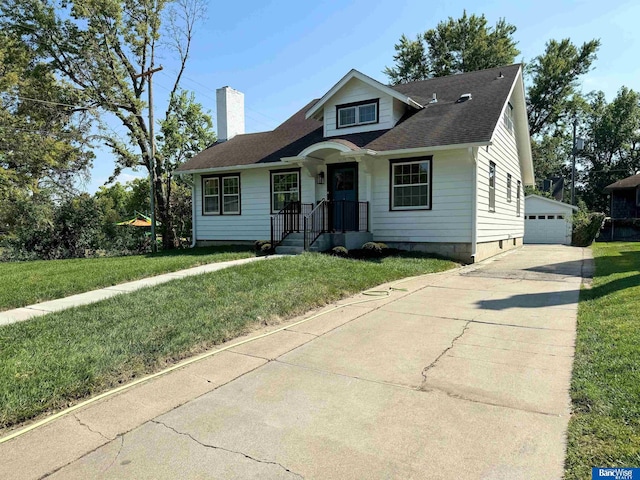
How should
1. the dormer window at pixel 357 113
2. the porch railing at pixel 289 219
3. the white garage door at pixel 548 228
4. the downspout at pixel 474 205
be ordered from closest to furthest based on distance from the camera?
the downspout at pixel 474 205 → the porch railing at pixel 289 219 → the dormer window at pixel 357 113 → the white garage door at pixel 548 228

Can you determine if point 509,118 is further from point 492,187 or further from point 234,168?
point 234,168

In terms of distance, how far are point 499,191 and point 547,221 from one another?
10889 mm

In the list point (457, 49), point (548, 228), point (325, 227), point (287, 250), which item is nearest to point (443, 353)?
point (287, 250)

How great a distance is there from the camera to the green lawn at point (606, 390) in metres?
2.42

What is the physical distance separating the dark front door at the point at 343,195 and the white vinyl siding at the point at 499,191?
12.4ft

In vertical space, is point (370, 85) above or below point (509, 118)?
above

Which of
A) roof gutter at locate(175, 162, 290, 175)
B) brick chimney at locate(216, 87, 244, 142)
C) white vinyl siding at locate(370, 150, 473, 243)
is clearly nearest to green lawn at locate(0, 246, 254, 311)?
roof gutter at locate(175, 162, 290, 175)

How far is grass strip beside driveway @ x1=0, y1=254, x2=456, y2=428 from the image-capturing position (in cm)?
352

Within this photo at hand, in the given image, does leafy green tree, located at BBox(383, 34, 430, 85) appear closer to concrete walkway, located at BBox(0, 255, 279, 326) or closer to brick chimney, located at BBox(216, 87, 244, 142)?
brick chimney, located at BBox(216, 87, 244, 142)

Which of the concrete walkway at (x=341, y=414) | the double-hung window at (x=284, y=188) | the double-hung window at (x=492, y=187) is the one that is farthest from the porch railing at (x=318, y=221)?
the concrete walkway at (x=341, y=414)

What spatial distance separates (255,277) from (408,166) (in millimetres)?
7007

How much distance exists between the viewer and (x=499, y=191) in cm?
1550

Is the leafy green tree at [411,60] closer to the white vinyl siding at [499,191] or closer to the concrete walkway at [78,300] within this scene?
the white vinyl siding at [499,191]

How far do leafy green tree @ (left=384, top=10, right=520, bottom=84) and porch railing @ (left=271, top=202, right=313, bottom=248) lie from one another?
22870 millimetres
